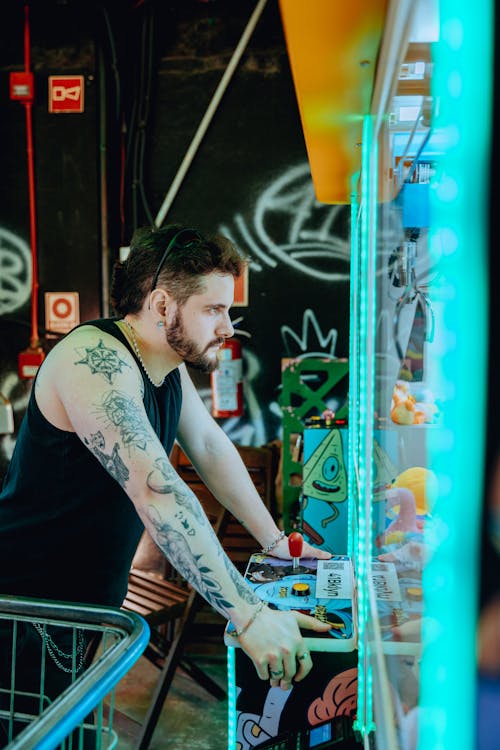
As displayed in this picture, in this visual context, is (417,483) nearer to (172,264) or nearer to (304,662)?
(304,662)

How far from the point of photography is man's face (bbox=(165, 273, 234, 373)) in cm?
160

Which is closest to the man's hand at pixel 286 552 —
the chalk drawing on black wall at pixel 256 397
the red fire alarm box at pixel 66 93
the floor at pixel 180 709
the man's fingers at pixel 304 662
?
the man's fingers at pixel 304 662

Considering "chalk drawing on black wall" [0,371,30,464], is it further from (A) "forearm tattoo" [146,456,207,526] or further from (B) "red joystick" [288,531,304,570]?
(A) "forearm tattoo" [146,456,207,526]

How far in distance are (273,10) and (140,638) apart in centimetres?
349

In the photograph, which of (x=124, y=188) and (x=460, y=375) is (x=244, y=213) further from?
(x=460, y=375)

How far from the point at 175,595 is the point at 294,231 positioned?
1.98 meters

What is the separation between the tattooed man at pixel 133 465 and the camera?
4.00 feet

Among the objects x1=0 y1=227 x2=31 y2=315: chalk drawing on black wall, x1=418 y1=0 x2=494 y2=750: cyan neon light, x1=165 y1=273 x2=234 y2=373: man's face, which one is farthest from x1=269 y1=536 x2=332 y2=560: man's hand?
x1=0 y1=227 x2=31 y2=315: chalk drawing on black wall

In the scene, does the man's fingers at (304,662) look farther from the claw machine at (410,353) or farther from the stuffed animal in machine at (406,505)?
the stuffed animal in machine at (406,505)

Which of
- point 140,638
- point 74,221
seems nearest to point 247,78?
point 74,221

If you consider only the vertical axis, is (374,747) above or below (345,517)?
above

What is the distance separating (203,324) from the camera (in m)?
1.62

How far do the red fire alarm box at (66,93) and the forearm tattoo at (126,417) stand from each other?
117 inches

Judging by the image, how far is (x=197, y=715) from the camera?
9.59 ft
